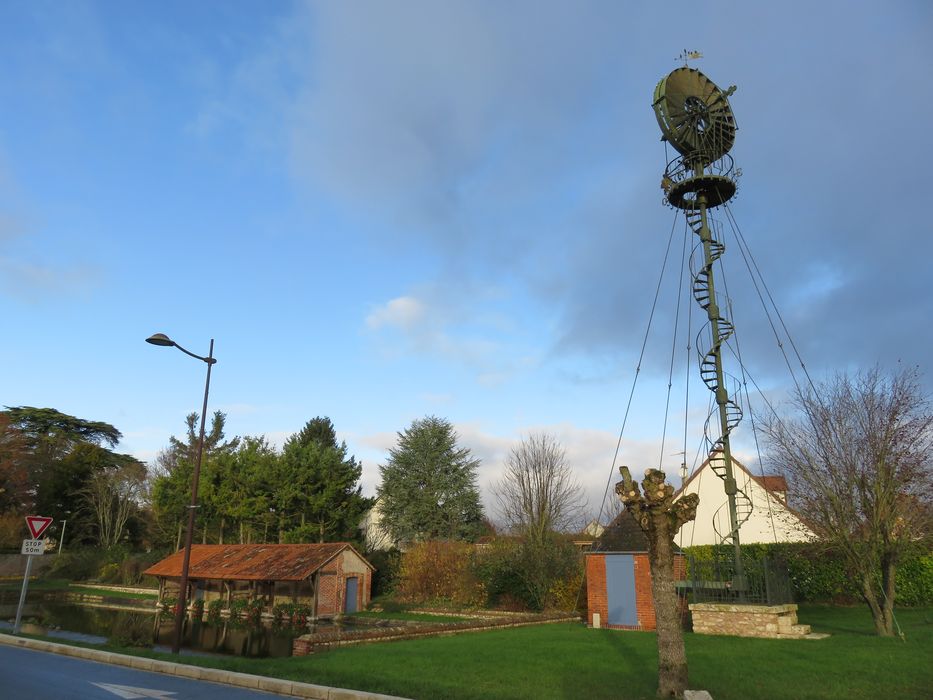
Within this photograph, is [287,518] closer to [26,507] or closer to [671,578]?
[26,507]

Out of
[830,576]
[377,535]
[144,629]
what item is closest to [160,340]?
[144,629]

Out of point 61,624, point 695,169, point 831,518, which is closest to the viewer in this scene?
point 831,518

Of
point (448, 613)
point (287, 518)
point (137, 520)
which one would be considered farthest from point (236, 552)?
point (137, 520)

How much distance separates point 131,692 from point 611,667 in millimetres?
8051

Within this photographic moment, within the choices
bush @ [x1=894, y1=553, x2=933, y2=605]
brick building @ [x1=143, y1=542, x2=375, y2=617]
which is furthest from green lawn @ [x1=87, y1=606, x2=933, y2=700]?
brick building @ [x1=143, y1=542, x2=375, y2=617]

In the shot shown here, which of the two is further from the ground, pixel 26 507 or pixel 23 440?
pixel 23 440

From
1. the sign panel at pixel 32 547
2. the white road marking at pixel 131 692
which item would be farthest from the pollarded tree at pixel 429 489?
the white road marking at pixel 131 692

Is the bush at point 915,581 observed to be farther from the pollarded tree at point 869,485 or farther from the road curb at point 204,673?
the road curb at point 204,673

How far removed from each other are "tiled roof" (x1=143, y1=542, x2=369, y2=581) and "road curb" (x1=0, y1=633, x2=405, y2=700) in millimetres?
13051

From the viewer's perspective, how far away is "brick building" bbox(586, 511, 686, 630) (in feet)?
68.3

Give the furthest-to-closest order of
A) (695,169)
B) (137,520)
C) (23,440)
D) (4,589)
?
(137,520)
(23,440)
(4,589)
(695,169)

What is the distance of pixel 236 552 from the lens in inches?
1303

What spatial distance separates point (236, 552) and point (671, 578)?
2958 centimetres

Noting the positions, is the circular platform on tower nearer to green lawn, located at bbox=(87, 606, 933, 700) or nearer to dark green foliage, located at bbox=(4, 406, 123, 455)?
green lawn, located at bbox=(87, 606, 933, 700)
